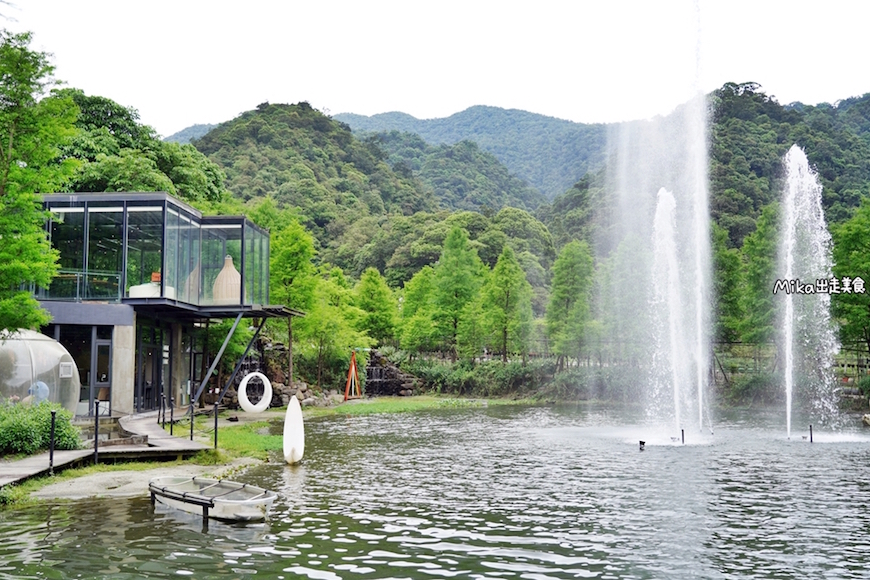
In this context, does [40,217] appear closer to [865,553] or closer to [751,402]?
[865,553]

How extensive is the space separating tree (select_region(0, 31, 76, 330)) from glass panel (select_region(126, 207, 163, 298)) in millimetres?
6477

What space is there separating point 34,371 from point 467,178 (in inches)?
4767

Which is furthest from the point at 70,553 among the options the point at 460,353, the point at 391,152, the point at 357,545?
the point at 391,152

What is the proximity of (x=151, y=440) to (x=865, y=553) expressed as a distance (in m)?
16.8

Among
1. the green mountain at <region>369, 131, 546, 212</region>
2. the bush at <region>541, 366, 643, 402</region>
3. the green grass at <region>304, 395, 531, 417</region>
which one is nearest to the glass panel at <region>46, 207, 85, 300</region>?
the green grass at <region>304, 395, 531, 417</region>

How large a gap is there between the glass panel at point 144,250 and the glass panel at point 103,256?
38cm

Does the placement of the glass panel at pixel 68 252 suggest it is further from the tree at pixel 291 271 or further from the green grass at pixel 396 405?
the tree at pixel 291 271

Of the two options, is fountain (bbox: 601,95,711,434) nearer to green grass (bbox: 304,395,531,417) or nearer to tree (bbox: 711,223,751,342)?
tree (bbox: 711,223,751,342)

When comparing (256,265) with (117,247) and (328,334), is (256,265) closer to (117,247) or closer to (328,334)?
(117,247)

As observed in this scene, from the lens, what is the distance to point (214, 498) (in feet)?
44.8

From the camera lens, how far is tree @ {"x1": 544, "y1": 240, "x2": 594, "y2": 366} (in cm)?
5469

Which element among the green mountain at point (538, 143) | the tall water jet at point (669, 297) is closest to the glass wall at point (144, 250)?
the tall water jet at point (669, 297)

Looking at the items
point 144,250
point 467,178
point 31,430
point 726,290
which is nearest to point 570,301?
point 726,290

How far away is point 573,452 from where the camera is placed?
23734mm
